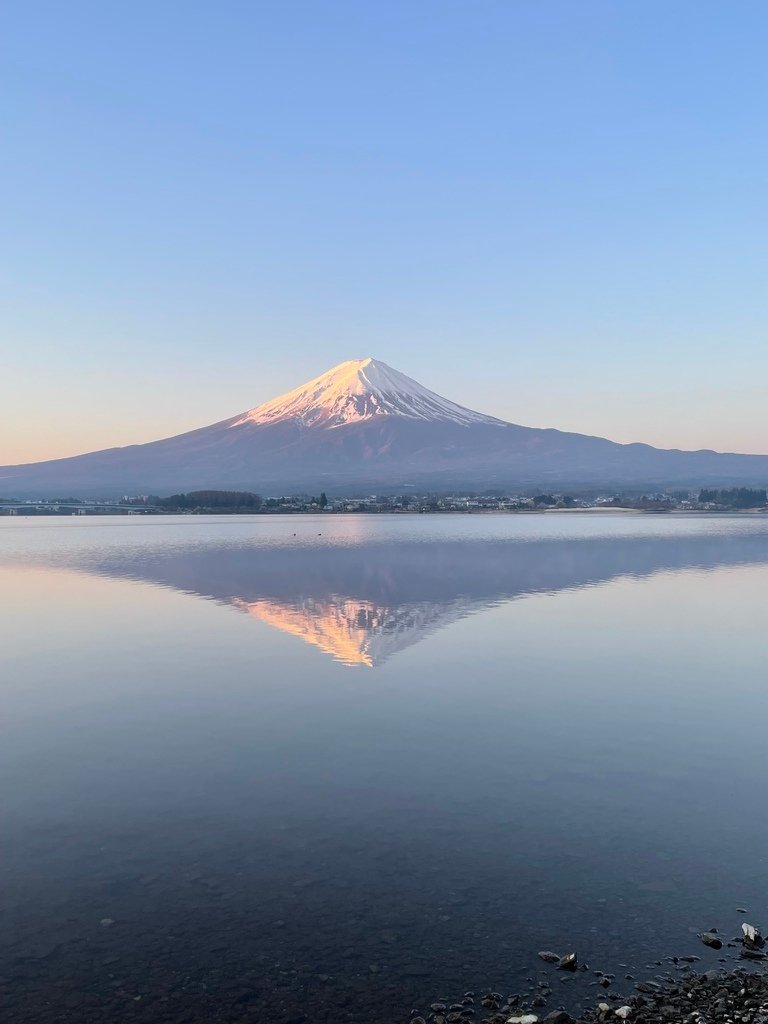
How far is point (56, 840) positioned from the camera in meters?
7.70

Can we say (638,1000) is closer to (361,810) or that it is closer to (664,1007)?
(664,1007)

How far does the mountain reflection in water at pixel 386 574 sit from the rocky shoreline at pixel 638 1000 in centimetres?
981

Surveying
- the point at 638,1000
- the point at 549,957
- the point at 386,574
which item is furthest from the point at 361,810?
the point at 386,574

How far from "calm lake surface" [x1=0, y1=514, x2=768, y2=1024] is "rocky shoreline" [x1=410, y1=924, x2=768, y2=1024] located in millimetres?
100

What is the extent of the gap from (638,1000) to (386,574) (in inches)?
1051

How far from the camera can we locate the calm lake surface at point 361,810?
583cm

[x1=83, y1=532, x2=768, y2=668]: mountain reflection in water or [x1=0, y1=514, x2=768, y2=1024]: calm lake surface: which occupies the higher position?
[x1=83, y1=532, x2=768, y2=668]: mountain reflection in water

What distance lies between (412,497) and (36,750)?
156388 mm

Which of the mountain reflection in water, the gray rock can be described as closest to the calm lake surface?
the gray rock

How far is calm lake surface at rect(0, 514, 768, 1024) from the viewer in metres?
5.83

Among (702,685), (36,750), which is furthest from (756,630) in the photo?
(36,750)

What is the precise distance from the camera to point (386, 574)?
105 ft

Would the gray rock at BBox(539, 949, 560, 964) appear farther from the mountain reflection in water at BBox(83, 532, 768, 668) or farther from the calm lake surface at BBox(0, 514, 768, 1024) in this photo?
the mountain reflection in water at BBox(83, 532, 768, 668)

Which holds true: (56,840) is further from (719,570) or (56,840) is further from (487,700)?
(719,570)
